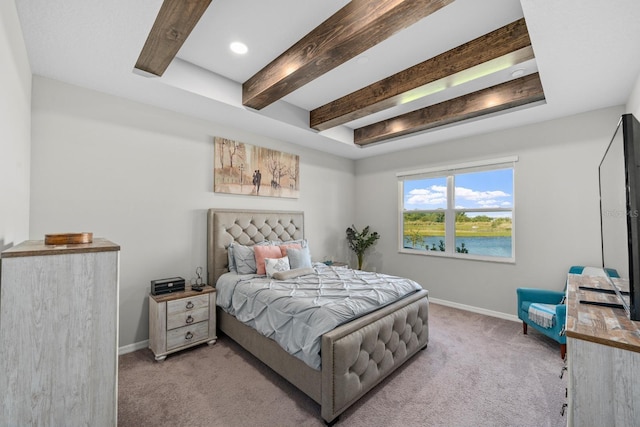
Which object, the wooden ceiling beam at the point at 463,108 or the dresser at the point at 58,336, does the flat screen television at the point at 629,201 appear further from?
the dresser at the point at 58,336

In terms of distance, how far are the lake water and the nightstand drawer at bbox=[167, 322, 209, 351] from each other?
375 cm

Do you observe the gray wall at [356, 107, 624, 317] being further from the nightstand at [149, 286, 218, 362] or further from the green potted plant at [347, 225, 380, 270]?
the nightstand at [149, 286, 218, 362]

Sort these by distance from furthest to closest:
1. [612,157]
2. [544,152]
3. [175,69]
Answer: [544,152] → [175,69] → [612,157]

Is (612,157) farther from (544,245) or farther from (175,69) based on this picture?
(175,69)

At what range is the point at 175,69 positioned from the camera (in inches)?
99.4

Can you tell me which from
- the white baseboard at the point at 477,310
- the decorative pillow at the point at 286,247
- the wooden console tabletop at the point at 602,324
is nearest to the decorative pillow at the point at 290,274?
the decorative pillow at the point at 286,247

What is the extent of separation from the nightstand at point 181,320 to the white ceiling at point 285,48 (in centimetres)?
206

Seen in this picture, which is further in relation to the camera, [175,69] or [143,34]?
[175,69]

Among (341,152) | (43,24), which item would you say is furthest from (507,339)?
(43,24)

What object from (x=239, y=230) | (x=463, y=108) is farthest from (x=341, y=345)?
(x=463, y=108)

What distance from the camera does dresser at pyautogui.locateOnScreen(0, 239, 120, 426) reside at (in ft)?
4.04

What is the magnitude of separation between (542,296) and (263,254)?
3.23 metres

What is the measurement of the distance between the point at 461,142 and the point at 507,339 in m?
2.74

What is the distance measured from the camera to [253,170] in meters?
3.85
